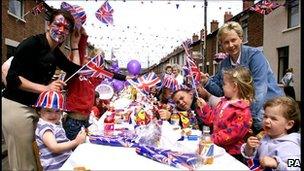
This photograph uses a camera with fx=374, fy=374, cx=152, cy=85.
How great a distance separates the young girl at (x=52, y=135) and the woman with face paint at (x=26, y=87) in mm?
194

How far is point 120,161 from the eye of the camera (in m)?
2.07

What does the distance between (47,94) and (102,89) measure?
2.48 metres

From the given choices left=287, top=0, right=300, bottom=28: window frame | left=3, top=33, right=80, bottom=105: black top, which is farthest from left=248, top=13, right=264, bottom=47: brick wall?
left=3, top=33, right=80, bottom=105: black top

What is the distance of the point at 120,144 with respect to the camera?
2504 mm

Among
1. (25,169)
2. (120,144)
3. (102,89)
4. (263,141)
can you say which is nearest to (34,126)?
(25,169)

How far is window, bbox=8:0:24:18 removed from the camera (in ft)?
46.5

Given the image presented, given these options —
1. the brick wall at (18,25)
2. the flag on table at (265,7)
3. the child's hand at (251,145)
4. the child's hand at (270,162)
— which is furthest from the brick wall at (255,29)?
the child's hand at (270,162)

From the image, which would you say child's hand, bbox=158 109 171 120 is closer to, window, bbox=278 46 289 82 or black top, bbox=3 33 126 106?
black top, bbox=3 33 126 106

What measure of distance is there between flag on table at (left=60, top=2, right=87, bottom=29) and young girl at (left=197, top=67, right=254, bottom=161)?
153 centimetres

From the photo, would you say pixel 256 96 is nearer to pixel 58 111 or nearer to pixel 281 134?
pixel 281 134

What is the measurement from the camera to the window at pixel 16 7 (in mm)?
14178

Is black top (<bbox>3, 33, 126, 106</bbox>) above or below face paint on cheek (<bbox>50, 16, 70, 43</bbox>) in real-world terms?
below

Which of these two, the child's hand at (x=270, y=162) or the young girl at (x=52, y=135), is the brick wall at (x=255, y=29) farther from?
the child's hand at (x=270, y=162)

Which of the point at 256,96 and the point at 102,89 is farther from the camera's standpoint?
the point at 102,89
